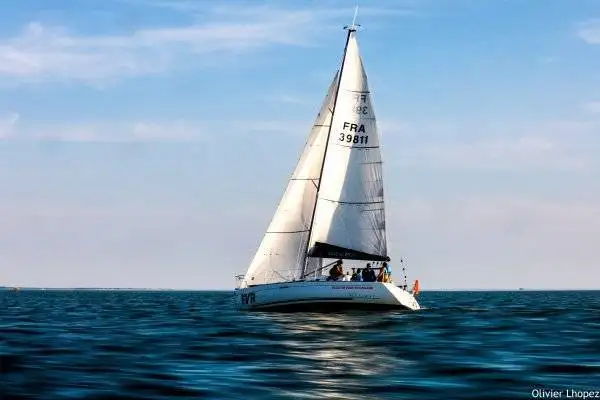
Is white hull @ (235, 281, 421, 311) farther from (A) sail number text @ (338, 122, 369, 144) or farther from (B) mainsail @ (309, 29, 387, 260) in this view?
(A) sail number text @ (338, 122, 369, 144)

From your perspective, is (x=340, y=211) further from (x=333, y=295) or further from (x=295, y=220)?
(x=333, y=295)

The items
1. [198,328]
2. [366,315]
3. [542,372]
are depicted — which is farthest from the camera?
[366,315]

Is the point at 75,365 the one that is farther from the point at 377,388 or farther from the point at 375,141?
the point at 375,141

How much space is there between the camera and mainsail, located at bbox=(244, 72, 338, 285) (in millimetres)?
50500

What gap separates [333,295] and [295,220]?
23.9ft

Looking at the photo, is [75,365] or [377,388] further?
[75,365]

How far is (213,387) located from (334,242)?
1234 inches

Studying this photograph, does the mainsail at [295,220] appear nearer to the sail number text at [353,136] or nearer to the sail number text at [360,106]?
the sail number text at [360,106]

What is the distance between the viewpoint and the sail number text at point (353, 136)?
5019 centimetres

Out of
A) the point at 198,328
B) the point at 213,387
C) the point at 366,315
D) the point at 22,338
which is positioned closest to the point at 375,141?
the point at 366,315

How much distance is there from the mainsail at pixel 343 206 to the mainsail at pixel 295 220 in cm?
6

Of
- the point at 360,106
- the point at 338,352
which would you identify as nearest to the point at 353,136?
the point at 360,106

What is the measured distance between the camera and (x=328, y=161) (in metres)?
49.8

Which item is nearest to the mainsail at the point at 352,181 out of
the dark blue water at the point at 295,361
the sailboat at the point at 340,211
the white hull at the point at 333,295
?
the sailboat at the point at 340,211
